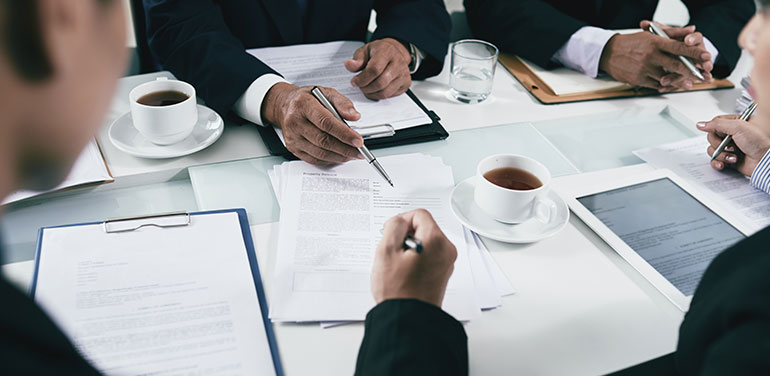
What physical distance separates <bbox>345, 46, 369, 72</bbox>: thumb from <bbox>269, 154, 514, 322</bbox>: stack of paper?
298mm

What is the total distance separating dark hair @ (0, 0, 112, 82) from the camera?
1.26 feet

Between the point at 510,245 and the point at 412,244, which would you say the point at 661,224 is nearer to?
the point at 510,245

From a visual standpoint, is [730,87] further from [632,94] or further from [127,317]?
[127,317]

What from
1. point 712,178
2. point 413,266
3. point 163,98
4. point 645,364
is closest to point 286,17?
point 163,98

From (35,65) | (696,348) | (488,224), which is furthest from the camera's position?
(488,224)

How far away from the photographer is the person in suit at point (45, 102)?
0.40m

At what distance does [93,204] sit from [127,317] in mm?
343

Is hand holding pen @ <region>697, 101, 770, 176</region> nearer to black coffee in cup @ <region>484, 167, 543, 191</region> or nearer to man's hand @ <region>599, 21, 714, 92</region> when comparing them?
man's hand @ <region>599, 21, 714, 92</region>

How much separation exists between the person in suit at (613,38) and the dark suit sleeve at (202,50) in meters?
0.73

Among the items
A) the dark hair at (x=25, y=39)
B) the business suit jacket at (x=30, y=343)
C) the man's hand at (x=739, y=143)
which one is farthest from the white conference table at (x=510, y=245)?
the dark hair at (x=25, y=39)

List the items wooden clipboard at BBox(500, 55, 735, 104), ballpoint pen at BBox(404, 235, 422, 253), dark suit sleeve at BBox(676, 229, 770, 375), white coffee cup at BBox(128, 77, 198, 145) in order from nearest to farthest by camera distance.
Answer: dark suit sleeve at BBox(676, 229, 770, 375) → ballpoint pen at BBox(404, 235, 422, 253) → white coffee cup at BBox(128, 77, 198, 145) → wooden clipboard at BBox(500, 55, 735, 104)

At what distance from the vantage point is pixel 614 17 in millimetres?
1841

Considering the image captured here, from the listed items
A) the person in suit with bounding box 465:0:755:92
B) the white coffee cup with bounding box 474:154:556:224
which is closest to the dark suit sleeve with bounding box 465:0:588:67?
the person in suit with bounding box 465:0:755:92

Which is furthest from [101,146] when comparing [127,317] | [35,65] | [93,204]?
[35,65]
